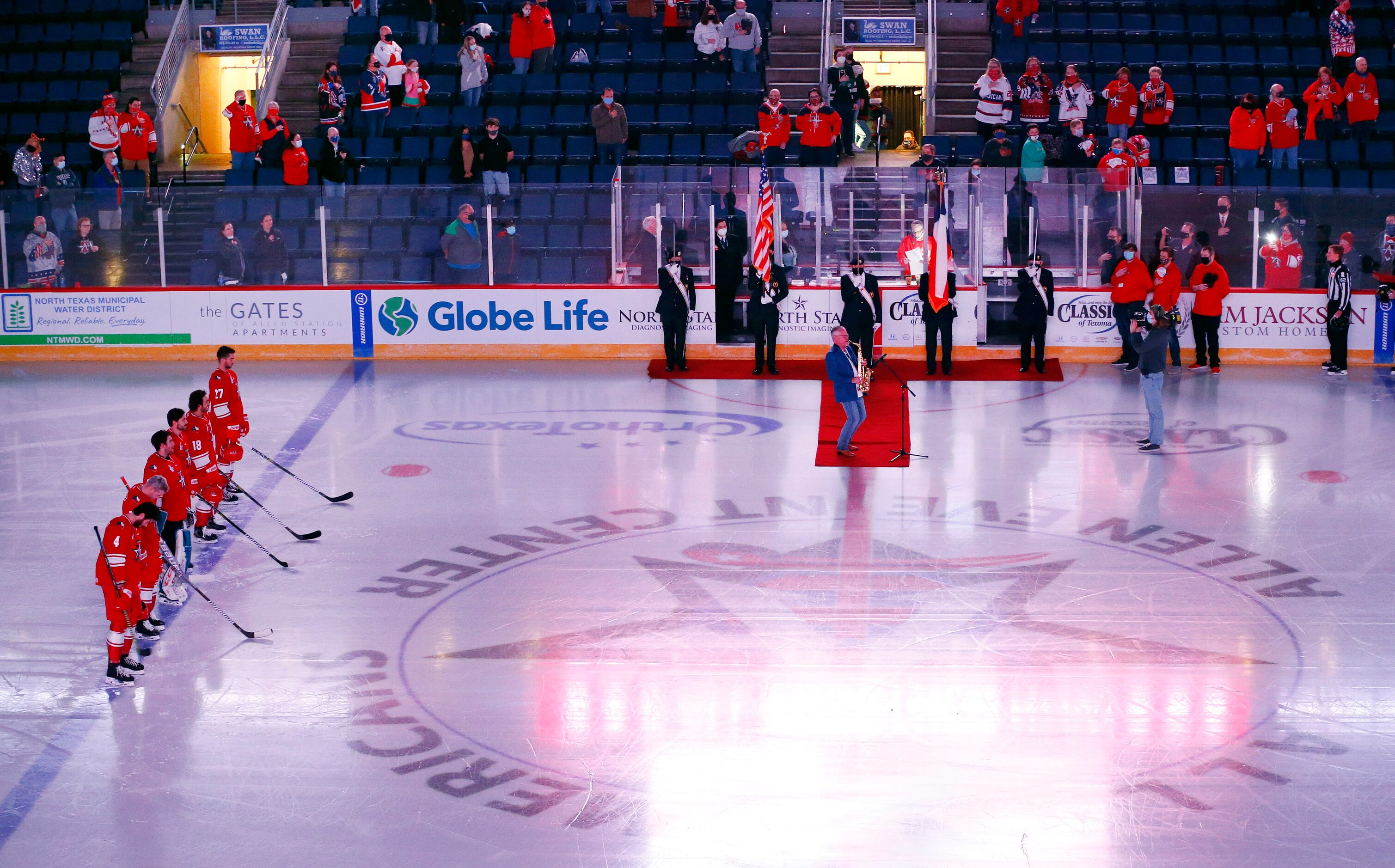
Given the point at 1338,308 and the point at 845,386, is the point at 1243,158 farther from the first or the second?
the point at 845,386

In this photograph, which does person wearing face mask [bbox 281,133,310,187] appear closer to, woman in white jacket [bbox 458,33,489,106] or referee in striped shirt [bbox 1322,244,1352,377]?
woman in white jacket [bbox 458,33,489,106]

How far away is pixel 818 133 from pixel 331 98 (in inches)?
343

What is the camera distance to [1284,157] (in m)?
24.8

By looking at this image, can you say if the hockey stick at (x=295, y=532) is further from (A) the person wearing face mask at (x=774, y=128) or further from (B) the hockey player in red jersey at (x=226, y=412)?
(A) the person wearing face mask at (x=774, y=128)

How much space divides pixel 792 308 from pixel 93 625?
43.7 ft

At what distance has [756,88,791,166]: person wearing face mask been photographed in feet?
80.9

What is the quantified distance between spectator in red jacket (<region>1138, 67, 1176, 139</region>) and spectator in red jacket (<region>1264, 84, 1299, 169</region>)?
1621 millimetres

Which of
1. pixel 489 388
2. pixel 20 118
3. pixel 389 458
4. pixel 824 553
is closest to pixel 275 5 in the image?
pixel 20 118

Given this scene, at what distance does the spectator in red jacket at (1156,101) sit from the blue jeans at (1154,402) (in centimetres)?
1029

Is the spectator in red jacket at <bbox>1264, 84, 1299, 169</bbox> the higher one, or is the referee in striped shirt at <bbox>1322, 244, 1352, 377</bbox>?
the spectator in red jacket at <bbox>1264, 84, 1299, 169</bbox>

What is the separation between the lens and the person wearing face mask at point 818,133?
2434cm

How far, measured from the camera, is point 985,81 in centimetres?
2523

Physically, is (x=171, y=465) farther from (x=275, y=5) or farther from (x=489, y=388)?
(x=275, y=5)

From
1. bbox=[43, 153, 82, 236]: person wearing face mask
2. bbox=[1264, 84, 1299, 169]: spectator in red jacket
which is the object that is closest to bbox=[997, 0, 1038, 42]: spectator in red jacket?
bbox=[1264, 84, 1299, 169]: spectator in red jacket
